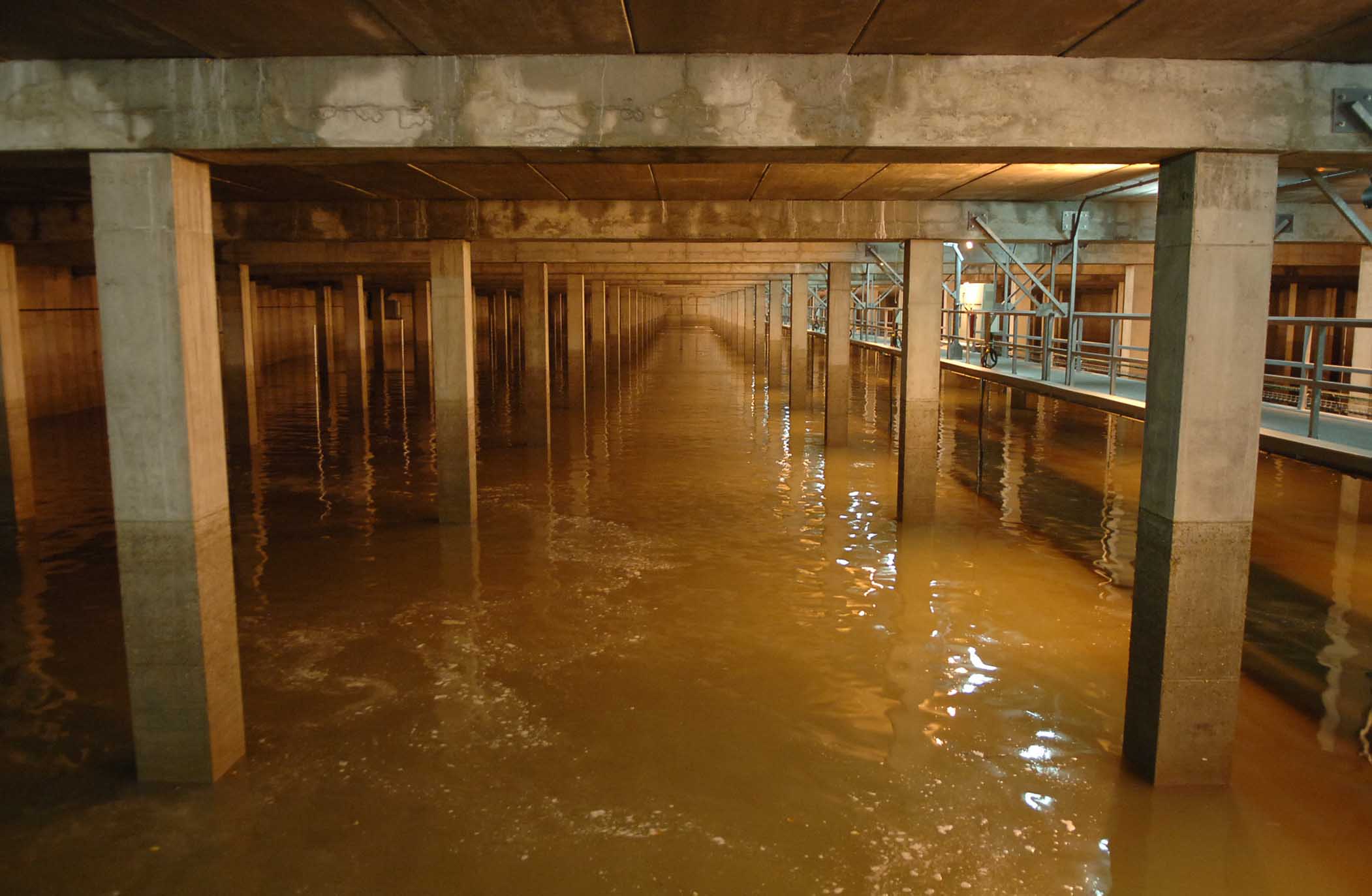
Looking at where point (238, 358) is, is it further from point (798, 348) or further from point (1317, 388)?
point (1317, 388)

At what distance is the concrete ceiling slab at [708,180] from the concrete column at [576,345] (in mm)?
14113

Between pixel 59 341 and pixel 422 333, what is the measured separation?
15059 millimetres

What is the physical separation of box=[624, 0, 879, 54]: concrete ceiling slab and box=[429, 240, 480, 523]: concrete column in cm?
787

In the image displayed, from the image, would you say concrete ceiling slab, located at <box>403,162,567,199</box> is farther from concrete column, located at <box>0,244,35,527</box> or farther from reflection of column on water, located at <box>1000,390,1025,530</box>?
reflection of column on water, located at <box>1000,390,1025,530</box>

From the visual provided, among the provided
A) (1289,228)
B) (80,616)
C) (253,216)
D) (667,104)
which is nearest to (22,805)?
(80,616)

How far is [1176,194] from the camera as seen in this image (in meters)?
6.02

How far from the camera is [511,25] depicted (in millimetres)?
5141

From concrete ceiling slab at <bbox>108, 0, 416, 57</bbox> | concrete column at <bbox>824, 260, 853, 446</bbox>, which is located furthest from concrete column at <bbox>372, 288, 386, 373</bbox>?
concrete ceiling slab at <bbox>108, 0, 416, 57</bbox>

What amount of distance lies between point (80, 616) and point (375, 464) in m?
8.72

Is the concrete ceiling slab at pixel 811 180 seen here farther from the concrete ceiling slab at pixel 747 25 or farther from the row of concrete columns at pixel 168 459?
the row of concrete columns at pixel 168 459

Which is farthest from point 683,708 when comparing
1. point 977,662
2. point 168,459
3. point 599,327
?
point 599,327

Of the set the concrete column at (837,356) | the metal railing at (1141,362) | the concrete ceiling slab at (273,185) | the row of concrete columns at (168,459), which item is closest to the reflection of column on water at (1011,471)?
the metal railing at (1141,362)

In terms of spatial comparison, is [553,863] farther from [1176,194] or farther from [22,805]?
[1176,194]

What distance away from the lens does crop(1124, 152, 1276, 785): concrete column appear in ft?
19.1
